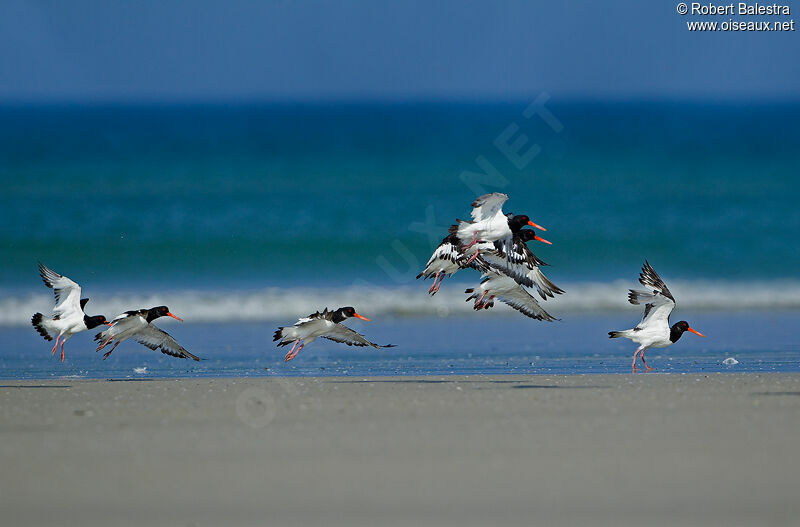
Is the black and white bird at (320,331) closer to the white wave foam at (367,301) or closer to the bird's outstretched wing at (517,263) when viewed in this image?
the bird's outstretched wing at (517,263)

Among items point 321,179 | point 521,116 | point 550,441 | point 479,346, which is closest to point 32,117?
point 321,179

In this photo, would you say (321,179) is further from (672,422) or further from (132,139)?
(672,422)

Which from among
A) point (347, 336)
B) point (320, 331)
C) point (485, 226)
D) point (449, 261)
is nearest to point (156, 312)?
point (320, 331)

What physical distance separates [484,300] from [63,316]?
3798 millimetres

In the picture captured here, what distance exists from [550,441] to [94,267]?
13927 millimetres

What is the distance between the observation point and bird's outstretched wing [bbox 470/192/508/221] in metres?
8.41

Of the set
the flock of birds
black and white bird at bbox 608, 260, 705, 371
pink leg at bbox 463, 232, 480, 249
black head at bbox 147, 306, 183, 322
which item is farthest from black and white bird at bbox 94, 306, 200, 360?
black and white bird at bbox 608, 260, 705, 371

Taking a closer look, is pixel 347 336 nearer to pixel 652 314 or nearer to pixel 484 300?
pixel 484 300

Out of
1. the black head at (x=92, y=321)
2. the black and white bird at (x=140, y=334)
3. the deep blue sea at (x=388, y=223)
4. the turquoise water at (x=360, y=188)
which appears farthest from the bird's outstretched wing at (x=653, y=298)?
the turquoise water at (x=360, y=188)

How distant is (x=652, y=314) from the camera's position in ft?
28.3

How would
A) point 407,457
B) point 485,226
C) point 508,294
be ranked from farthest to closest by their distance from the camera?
point 508,294, point 485,226, point 407,457

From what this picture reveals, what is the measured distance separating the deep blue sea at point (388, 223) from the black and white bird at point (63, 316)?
32cm

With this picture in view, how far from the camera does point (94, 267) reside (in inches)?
675

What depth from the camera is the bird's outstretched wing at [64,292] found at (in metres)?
9.16
